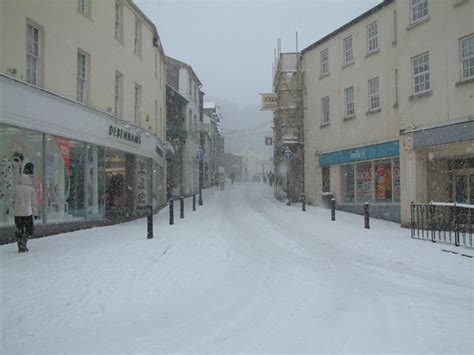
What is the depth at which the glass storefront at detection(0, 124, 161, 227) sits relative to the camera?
10250 mm

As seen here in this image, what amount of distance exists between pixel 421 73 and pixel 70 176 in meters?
12.8

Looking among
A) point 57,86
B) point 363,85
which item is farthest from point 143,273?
point 363,85

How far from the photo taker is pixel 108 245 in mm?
10578

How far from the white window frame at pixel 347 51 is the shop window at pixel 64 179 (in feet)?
46.7

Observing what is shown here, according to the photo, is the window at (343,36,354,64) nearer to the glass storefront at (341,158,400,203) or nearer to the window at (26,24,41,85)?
the glass storefront at (341,158,400,203)

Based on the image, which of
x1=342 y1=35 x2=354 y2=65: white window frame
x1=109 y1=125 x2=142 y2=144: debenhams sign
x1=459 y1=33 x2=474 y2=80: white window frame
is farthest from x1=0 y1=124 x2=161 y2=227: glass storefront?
x1=459 y1=33 x2=474 y2=80: white window frame

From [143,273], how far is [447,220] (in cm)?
918

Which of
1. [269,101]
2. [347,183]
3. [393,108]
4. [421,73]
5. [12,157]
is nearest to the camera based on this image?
[12,157]

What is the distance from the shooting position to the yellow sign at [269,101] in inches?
1294

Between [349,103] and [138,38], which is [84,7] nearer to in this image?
[138,38]

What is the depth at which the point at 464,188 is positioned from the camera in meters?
15.9

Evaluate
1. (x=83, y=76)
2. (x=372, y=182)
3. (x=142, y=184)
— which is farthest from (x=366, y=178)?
(x=83, y=76)

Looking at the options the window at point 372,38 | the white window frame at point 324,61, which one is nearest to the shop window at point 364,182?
the window at point 372,38

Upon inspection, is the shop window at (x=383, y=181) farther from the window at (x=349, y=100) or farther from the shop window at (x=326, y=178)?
the shop window at (x=326, y=178)
